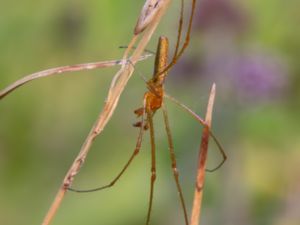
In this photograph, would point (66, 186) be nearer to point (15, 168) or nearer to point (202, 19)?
point (15, 168)

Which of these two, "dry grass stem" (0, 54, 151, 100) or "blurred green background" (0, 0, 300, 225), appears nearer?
"dry grass stem" (0, 54, 151, 100)

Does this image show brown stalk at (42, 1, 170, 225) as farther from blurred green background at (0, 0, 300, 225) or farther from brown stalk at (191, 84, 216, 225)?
blurred green background at (0, 0, 300, 225)

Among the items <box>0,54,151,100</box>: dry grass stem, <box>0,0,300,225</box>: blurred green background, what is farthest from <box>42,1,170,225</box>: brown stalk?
<box>0,0,300,225</box>: blurred green background

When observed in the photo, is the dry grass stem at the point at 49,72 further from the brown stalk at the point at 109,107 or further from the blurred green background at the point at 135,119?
the blurred green background at the point at 135,119

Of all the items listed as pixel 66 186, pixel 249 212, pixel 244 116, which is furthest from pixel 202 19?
pixel 66 186

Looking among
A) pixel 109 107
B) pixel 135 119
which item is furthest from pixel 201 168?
pixel 135 119
